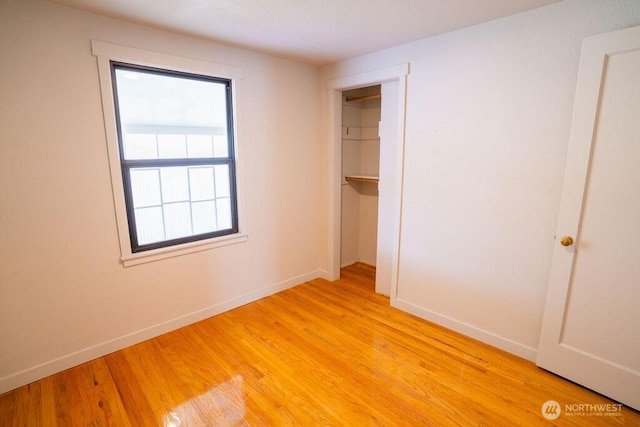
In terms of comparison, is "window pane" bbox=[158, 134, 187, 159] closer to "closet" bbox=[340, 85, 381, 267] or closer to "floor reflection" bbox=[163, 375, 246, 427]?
"floor reflection" bbox=[163, 375, 246, 427]

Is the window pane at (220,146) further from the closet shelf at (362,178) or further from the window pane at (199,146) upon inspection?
the closet shelf at (362,178)

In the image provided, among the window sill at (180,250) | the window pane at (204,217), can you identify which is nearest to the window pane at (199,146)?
the window pane at (204,217)

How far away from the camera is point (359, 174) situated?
13.5 feet

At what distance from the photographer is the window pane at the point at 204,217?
276 cm

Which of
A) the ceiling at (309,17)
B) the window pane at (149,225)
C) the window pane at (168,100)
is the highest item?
the ceiling at (309,17)

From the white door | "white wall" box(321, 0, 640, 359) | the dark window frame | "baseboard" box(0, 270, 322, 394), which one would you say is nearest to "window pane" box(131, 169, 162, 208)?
the dark window frame

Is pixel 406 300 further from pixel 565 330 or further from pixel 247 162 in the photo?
pixel 247 162

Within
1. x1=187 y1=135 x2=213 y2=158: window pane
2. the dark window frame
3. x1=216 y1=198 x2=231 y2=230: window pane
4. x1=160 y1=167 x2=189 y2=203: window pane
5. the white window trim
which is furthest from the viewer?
x1=216 y1=198 x2=231 y2=230: window pane

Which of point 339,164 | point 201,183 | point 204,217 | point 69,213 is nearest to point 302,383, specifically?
point 204,217

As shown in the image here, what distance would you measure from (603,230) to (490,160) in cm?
78

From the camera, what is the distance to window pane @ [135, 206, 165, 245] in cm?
245

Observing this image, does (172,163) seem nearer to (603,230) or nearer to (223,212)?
(223,212)

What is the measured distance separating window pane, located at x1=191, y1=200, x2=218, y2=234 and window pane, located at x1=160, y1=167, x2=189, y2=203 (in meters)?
0.14

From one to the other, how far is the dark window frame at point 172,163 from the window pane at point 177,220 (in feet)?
0.16
